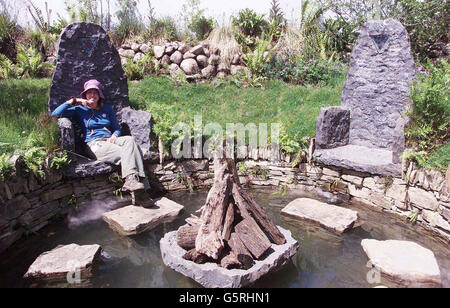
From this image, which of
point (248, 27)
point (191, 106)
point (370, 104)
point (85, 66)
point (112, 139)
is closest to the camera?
point (112, 139)

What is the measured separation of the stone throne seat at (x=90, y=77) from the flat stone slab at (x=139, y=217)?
28.4 inches

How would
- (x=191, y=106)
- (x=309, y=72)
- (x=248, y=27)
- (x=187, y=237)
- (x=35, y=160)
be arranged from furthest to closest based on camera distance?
(x=248, y=27) → (x=309, y=72) → (x=191, y=106) → (x=35, y=160) → (x=187, y=237)

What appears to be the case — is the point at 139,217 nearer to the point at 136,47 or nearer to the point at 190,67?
the point at 190,67

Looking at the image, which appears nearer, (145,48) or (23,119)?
(23,119)

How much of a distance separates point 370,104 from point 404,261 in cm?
310

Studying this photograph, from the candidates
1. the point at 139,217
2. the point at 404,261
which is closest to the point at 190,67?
the point at 139,217

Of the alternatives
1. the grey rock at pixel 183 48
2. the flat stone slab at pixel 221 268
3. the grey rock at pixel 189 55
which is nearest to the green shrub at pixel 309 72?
the grey rock at pixel 189 55

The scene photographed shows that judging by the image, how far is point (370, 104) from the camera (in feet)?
19.2

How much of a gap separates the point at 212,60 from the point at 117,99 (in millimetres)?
3915

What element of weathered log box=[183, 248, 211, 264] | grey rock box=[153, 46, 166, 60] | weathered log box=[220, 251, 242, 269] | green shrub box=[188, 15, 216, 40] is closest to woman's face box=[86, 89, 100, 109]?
weathered log box=[183, 248, 211, 264]

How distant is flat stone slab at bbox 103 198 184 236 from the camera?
431cm

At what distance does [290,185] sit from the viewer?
5.89 m

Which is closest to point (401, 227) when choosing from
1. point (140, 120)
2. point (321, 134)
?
point (321, 134)

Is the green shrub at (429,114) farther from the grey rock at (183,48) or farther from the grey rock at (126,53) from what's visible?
the grey rock at (126,53)
